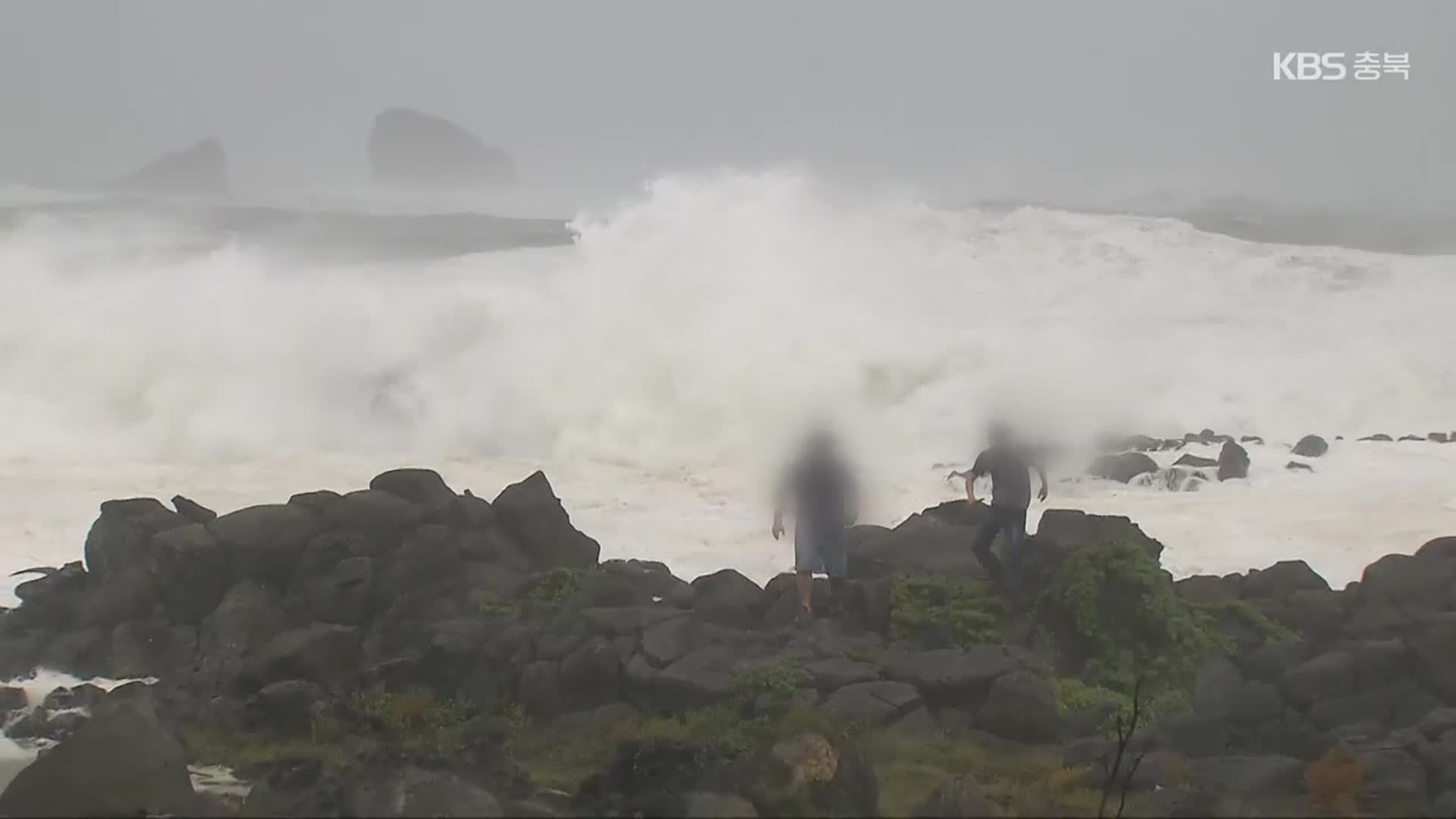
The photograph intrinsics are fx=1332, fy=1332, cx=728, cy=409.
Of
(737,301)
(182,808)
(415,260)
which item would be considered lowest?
(182,808)

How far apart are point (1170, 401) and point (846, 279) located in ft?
29.5

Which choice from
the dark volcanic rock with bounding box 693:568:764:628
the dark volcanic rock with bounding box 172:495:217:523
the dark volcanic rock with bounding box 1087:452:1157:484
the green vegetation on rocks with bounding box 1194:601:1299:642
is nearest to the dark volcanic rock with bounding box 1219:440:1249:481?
the dark volcanic rock with bounding box 1087:452:1157:484

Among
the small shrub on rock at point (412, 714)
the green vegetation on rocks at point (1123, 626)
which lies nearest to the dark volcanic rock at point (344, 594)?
the small shrub on rock at point (412, 714)

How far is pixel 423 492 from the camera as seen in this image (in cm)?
1182

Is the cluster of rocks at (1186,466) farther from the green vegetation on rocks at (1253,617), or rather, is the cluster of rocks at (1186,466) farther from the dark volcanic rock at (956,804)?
the dark volcanic rock at (956,804)

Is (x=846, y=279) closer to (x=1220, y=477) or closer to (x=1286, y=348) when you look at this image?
(x=1286, y=348)

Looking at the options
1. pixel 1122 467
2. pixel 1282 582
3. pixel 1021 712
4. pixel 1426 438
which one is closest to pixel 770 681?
pixel 1021 712

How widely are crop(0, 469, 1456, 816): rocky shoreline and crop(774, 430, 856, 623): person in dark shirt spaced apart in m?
0.20

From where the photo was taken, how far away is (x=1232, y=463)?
1686 centimetres

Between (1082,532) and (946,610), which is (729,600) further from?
(1082,532)

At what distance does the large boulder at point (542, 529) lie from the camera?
11641 millimetres

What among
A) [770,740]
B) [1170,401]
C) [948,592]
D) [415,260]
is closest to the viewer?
[770,740]

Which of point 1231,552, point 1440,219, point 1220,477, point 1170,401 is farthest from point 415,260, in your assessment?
point 1440,219

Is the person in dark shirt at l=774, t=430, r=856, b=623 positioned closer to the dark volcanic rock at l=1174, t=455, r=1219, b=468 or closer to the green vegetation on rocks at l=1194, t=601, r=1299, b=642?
the green vegetation on rocks at l=1194, t=601, r=1299, b=642
